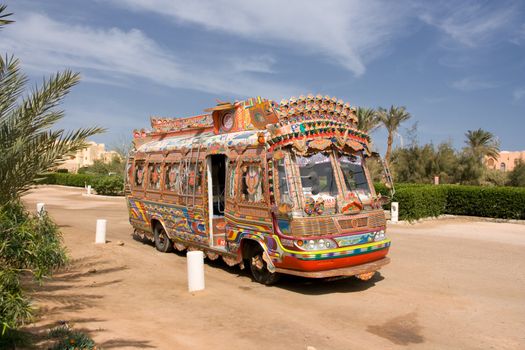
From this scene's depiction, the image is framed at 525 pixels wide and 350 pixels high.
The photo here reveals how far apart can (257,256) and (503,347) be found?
14.4 feet

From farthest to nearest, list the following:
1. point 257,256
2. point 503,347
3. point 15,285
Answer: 1. point 257,256
2. point 503,347
3. point 15,285

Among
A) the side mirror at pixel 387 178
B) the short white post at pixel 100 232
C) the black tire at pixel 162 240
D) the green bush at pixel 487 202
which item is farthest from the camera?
the green bush at pixel 487 202

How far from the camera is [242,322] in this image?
6.47 metres

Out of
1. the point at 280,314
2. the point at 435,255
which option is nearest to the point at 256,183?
the point at 280,314

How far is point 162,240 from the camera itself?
1227cm

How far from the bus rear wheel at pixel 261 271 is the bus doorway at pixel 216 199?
46.4 inches

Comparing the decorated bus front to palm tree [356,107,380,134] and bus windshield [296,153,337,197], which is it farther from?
palm tree [356,107,380,134]

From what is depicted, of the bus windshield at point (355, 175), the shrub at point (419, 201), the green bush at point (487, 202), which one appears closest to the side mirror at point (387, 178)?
the bus windshield at point (355, 175)

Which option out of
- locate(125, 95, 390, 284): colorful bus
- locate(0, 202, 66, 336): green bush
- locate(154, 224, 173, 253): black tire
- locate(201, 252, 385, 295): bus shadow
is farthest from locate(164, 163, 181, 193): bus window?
locate(0, 202, 66, 336): green bush

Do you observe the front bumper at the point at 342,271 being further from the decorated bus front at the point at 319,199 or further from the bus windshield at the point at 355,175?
the bus windshield at the point at 355,175

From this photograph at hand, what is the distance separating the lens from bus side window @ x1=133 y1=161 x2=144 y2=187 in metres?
12.8

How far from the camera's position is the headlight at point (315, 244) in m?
7.45

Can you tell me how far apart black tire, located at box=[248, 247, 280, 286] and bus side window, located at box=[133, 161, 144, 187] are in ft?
17.0

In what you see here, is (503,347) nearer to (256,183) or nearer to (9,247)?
(256,183)
